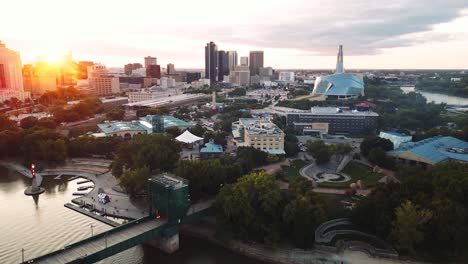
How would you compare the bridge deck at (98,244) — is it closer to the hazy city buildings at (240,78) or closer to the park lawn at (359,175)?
the park lawn at (359,175)

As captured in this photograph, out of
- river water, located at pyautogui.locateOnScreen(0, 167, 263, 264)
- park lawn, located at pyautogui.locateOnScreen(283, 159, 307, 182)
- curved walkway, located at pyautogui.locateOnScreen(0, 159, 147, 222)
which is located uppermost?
park lawn, located at pyautogui.locateOnScreen(283, 159, 307, 182)

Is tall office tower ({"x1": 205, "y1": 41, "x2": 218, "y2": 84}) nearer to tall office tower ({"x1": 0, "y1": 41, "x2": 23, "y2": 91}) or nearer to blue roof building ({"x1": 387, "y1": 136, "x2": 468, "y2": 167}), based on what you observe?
tall office tower ({"x1": 0, "y1": 41, "x2": 23, "y2": 91})

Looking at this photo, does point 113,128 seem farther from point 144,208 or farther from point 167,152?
point 144,208

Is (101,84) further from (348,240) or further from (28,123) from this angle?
(348,240)

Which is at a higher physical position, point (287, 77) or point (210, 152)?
point (287, 77)

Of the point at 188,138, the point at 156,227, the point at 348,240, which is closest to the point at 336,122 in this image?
the point at 188,138

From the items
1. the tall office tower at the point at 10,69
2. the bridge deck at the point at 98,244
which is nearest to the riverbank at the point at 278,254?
the bridge deck at the point at 98,244

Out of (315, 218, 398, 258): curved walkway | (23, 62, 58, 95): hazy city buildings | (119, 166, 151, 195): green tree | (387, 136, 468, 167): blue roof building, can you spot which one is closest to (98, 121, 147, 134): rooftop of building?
(119, 166, 151, 195): green tree
